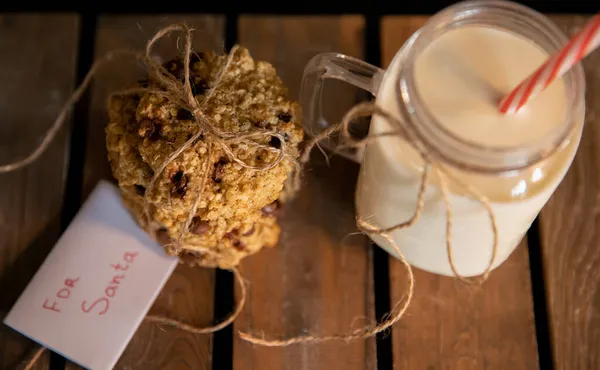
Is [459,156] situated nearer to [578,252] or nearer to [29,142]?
[578,252]

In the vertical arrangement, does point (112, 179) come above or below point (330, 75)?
below

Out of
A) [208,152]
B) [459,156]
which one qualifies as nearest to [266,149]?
[208,152]

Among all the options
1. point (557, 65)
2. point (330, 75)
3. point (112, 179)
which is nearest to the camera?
point (557, 65)

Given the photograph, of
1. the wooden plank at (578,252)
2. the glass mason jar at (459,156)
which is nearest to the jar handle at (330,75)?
the glass mason jar at (459,156)

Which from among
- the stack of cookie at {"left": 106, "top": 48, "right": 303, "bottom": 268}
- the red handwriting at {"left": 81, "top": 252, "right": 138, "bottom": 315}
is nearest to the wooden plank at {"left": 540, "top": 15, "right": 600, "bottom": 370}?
the stack of cookie at {"left": 106, "top": 48, "right": 303, "bottom": 268}

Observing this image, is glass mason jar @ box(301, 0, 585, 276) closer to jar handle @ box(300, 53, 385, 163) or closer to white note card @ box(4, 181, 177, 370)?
jar handle @ box(300, 53, 385, 163)

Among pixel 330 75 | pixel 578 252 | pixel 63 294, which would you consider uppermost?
pixel 330 75

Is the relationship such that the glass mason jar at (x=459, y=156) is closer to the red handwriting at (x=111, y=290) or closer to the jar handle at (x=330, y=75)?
the jar handle at (x=330, y=75)

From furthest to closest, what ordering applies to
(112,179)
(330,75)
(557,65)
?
1. (112,179)
2. (330,75)
3. (557,65)
